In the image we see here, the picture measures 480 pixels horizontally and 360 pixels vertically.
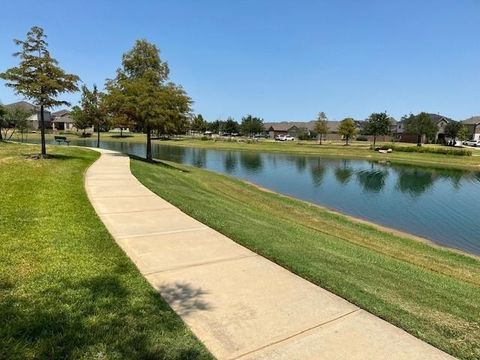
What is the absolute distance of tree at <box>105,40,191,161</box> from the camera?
2620 cm

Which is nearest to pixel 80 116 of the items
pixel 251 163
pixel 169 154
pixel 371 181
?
pixel 169 154

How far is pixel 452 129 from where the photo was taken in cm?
9438

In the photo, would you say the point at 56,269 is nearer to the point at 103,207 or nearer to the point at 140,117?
the point at 103,207

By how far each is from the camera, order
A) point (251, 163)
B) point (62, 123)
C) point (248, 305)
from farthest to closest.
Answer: point (62, 123) → point (251, 163) → point (248, 305)

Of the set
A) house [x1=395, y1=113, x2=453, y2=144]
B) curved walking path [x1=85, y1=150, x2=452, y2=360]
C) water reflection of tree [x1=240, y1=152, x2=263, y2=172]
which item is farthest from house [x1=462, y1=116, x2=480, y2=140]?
curved walking path [x1=85, y1=150, x2=452, y2=360]

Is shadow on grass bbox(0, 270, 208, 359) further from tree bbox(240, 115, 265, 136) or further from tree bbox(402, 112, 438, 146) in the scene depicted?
tree bbox(240, 115, 265, 136)

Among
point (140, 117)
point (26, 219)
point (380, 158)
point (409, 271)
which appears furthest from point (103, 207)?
point (380, 158)

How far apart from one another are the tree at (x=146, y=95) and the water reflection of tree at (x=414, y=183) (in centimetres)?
1837

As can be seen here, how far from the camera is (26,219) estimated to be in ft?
25.7

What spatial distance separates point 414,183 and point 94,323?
3592 cm

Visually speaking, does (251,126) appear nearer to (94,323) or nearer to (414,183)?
(414,183)

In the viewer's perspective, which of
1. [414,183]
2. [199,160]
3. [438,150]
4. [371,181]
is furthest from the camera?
[438,150]

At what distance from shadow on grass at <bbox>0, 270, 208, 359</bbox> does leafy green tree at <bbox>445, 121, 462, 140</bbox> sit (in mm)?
103289

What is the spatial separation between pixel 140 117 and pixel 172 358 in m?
24.5
